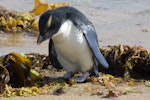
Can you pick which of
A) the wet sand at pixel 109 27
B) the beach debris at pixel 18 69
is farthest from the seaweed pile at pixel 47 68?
the wet sand at pixel 109 27

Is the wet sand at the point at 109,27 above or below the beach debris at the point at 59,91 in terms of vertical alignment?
below

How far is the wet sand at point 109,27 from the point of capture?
3.42 metres

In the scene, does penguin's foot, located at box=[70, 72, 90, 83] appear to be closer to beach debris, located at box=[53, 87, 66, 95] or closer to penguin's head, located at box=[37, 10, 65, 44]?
beach debris, located at box=[53, 87, 66, 95]

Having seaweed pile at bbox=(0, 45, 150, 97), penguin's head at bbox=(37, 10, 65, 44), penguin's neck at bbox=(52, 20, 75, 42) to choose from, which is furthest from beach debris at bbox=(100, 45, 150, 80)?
penguin's head at bbox=(37, 10, 65, 44)

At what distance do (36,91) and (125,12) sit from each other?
3.96 m

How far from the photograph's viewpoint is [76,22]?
11.6 ft

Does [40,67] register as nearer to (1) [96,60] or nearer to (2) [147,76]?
(1) [96,60]

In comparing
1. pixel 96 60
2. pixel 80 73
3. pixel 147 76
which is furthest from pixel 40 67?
pixel 147 76

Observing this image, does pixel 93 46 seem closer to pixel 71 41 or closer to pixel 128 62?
pixel 71 41

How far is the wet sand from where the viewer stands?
3.42m

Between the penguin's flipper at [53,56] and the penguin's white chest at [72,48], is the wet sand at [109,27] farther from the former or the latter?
the penguin's flipper at [53,56]

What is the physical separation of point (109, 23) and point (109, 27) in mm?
285

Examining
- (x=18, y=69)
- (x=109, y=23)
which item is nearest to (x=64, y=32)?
(x=18, y=69)

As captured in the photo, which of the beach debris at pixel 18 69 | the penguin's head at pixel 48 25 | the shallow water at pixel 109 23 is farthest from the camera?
the shallow water at pixel 109 23
